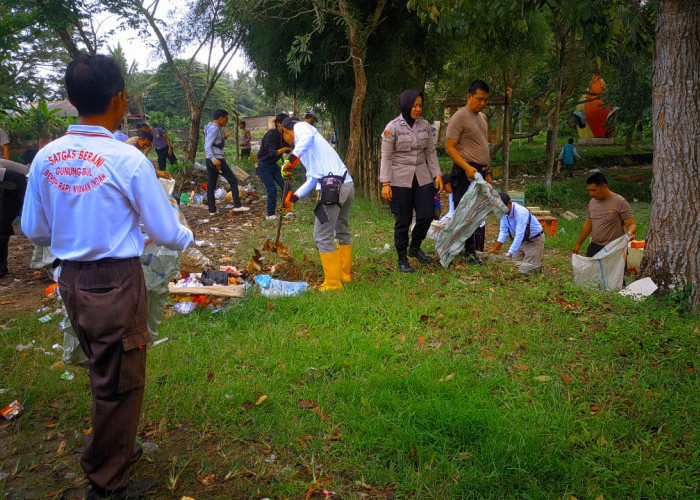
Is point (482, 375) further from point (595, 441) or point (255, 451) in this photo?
point (255, 451)

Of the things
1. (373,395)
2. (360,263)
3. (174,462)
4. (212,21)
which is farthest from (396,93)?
(174,462)

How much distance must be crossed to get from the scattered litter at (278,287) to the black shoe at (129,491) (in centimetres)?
259

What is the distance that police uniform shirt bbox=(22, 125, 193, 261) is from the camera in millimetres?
2020

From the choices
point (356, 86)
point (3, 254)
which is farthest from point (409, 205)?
point (3, 254)

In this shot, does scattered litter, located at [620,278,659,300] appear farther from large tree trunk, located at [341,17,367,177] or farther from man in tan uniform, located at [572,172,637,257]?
large tree trunk, located at [341,17,367,177]

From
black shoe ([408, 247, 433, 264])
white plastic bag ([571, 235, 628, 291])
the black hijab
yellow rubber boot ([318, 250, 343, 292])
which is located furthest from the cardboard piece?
white plastic bag ([571, 235, 628, 291])

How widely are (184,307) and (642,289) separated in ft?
13.3

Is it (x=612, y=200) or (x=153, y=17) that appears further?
(x=153, y=17)

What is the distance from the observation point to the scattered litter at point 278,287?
16.4 ft

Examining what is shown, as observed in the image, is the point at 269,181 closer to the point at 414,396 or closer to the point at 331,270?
the point at 331,270

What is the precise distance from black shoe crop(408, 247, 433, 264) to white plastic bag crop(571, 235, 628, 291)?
158 centimetres

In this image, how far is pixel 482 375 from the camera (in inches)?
130

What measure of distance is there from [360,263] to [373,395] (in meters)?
3.01

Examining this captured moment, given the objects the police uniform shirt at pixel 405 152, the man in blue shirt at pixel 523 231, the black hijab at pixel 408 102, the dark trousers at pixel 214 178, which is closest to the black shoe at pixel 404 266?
the police uniform shirt at pixel 405 152
